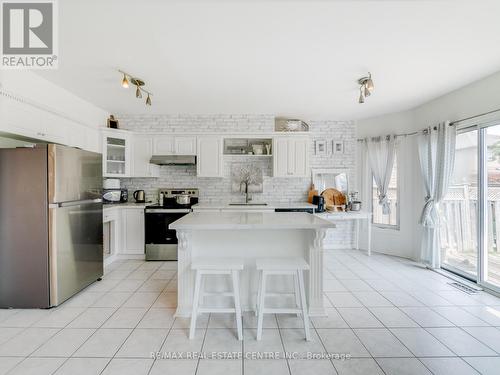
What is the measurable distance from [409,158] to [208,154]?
3.49 metres

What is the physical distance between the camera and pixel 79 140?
3586 millimetres

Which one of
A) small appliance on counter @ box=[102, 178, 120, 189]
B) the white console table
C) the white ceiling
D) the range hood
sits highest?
the white ceiling

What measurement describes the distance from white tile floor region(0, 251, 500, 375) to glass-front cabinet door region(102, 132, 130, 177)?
2.01 meters

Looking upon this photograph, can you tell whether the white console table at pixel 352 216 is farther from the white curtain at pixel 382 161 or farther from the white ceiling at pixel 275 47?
the white ceiling at pixel 275 47

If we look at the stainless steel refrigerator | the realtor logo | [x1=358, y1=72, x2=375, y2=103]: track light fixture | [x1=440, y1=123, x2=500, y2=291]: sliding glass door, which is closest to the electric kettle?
the stainless steel refrigerator

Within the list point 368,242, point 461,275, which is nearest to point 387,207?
point 368,242

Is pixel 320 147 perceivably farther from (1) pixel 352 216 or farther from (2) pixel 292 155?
(1) pixel 352 216

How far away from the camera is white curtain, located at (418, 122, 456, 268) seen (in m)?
3.39

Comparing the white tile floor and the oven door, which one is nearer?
the white tile floor

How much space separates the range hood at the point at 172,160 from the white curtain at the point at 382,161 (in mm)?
3280

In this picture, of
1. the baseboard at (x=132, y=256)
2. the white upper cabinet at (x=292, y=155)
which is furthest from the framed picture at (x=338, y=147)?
the baseboard at (x=132, y=256)

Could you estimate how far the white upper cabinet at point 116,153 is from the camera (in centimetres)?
415

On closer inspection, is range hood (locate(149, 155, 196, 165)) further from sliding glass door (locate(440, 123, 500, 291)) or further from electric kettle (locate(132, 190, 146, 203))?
sliding glass door (locate(440, 123, 500, 291))

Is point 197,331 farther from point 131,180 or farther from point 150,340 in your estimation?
point 131,180
